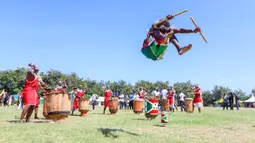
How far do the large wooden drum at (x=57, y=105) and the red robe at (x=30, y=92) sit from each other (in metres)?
0.58

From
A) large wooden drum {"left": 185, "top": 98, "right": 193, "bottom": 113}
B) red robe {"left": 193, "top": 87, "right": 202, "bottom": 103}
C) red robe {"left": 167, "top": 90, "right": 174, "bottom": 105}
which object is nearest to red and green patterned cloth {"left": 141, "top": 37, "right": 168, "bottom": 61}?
red robe {"left": 193, "top": 87, "right": 202, "bottom": 103}

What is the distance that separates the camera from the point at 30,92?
1048cm

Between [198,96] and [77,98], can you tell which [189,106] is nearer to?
[198,96]

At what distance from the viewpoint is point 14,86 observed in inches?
3014

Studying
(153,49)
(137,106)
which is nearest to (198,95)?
(137,106)

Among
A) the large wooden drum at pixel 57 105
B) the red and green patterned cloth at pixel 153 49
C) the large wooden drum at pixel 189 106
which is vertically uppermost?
the red and green patterned cloth at pixel 153 49

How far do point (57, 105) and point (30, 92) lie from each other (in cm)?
124

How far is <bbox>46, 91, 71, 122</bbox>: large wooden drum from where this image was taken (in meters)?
10.2

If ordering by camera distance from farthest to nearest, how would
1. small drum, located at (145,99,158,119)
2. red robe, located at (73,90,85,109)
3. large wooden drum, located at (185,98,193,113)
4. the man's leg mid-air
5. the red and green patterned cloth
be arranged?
large wooden drum, located at (185,98,193,113) < red robe, located at (73,90,85,109) < small drum, located at (145,99,158,119) < the red and green patterned cloth < the man's leg mid-air

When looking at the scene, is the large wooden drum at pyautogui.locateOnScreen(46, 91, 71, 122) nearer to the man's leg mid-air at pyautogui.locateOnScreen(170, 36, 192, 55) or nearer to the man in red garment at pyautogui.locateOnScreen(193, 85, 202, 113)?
the man's leg mid-air at pyautogui.locateOnScreen(170, 36, 192, 55)

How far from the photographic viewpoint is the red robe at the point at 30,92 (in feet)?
34.0

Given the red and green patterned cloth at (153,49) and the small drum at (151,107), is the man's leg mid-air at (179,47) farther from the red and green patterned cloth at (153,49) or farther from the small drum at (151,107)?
the small drum at (151,107)

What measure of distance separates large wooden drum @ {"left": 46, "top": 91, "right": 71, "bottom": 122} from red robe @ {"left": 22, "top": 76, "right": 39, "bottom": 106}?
1.89 ft

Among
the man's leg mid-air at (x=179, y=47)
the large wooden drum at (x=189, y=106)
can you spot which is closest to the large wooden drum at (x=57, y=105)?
the man's leg mid-air at (x=179, y=47)
